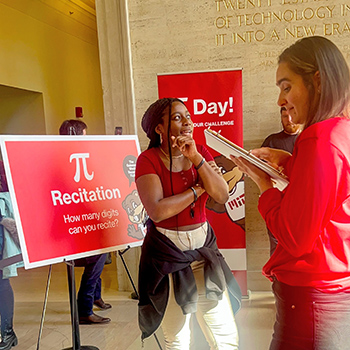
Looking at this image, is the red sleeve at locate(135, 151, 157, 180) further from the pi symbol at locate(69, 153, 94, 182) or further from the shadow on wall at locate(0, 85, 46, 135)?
the shadow on wall at locate(0, 85, 46, 135)

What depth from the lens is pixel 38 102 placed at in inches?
243

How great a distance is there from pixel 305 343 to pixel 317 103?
62cm

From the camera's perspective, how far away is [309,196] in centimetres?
91

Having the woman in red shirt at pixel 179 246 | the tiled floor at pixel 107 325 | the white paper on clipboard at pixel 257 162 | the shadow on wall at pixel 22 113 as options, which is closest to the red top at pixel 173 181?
the woman in red shirt at pixel 179 246

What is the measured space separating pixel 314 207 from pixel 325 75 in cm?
32

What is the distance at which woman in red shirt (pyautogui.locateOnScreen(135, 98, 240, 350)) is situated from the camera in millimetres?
1616

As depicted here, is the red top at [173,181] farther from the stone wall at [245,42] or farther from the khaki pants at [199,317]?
the stone wall at [245,42]

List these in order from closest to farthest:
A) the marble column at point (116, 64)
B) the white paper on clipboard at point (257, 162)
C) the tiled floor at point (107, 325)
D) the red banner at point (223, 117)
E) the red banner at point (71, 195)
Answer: the white paper on clipboard at point (257, 162) < the red banner at point (71, 195) < the tiled floor at point (107, 325) < the red banner at point (223, 117) < the marble column at point (116, 64)

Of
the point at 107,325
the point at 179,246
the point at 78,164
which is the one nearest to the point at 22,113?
the point at 107,325

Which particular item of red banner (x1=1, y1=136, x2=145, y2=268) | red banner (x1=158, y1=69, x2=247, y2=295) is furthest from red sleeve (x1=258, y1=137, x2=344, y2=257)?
red banner (x1=158, y1=69, x2=247, y2=295)

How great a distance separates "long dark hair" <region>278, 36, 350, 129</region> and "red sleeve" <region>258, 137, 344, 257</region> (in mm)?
105

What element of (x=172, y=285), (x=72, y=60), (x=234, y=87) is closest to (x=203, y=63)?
(x=234, y=87)

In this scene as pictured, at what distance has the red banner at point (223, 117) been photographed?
328 centimetres

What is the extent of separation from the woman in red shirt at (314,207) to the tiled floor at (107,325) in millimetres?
1683
